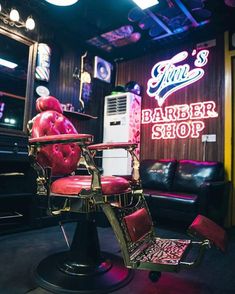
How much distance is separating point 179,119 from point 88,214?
261cm

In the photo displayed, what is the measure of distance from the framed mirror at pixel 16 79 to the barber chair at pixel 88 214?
1441mm

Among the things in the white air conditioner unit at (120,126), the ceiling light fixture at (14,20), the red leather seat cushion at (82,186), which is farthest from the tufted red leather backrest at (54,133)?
the white air conditioner unit at (120,126)

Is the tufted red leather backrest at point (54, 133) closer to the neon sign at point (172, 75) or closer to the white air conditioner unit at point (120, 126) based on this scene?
the white air conditioner unit at point (120, 126)

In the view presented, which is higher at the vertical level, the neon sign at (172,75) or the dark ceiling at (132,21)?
the dark ceiling at (132,21)

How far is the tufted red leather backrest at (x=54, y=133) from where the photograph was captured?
169cm

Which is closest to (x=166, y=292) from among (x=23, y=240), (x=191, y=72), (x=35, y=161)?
(x=35, y=161)

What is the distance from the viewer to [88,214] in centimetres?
168

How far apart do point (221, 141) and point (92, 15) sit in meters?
2.52

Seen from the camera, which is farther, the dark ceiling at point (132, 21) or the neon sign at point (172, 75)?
the neon sign at point (172, 75)

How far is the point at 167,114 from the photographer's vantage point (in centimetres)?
397

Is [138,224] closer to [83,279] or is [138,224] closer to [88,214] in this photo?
[88,214]

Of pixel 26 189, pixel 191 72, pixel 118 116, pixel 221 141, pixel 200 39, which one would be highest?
pixel 200 39

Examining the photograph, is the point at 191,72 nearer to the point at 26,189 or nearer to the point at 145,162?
the point at 145,162

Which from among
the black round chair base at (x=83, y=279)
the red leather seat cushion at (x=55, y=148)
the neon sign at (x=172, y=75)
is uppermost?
the neon sign at (x=172, y=75)
